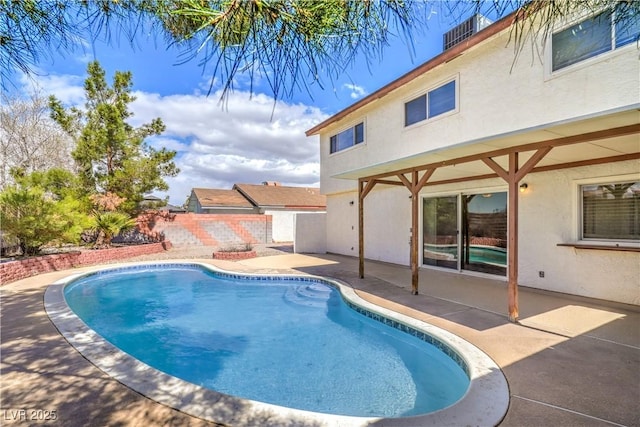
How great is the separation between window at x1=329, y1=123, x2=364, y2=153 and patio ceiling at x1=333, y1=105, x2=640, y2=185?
543 cm

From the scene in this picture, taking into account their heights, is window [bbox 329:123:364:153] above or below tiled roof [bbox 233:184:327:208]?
above

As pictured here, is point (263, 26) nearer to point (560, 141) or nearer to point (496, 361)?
point (496, 361)

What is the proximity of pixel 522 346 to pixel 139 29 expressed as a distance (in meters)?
6.60

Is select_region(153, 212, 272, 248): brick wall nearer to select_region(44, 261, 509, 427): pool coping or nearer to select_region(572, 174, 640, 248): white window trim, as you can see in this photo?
select_region(44, 261, 509, 427): pool coping

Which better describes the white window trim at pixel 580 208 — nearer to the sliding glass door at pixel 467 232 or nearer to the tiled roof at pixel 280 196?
the sliding glass door at pixel 467 232

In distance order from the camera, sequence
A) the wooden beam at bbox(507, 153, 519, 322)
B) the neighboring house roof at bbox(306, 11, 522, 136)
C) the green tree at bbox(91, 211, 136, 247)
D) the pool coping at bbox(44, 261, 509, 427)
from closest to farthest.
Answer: the pool coping at bbox(44, 261, 509, 427) → the wooden beam at bbox(507, 153, 519, 322) → the neighboring house roof at bbox(306, 11, 522, 136) → the green tree at bbox(91, 211, 136, 247)

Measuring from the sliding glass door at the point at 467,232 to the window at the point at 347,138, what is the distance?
15.6 feet

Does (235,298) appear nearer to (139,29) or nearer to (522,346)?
(522,346)

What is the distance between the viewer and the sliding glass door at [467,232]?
31.9ft

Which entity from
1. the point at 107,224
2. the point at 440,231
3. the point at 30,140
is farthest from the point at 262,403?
the point at 30,140

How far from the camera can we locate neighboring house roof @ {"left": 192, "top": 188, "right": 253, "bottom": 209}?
32525mm

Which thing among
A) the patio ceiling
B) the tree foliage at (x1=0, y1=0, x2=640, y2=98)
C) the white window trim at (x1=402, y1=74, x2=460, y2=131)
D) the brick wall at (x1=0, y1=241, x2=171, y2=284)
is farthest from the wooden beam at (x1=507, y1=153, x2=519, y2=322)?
the brick wall at (x1=0, y1=241, x2=171, y2=284)

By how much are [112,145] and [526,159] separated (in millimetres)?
19565

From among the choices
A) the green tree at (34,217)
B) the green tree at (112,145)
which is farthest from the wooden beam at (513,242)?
the green tree at (112,145)
